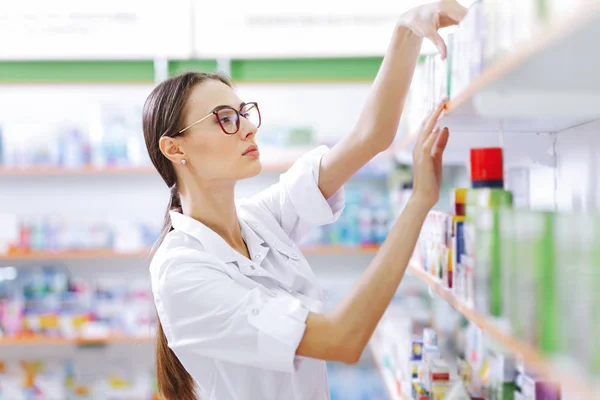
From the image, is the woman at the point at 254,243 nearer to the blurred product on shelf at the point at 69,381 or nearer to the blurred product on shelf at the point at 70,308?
the blurred product on shelf at the point at 70,308

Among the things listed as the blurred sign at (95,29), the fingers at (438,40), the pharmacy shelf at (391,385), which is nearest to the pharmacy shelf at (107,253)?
the pharmacy shelf at (391,385)

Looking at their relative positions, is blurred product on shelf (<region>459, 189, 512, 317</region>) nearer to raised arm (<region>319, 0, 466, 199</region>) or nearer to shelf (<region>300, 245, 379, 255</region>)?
raised arm (<region>319, 0, 466, 199</region>)

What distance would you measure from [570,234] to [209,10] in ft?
12.5

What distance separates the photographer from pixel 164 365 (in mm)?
1960

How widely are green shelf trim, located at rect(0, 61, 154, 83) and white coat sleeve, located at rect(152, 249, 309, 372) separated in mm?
3263

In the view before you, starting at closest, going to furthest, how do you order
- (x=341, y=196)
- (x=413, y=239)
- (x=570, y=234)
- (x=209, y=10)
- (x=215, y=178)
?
(x=570, y=234), (x=413, y=239), (x=215, y=178), (x=341, y=196), (x=209, y=10)

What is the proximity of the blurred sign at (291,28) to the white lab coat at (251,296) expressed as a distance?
93.9 inches

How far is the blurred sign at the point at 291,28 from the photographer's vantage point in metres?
4.35

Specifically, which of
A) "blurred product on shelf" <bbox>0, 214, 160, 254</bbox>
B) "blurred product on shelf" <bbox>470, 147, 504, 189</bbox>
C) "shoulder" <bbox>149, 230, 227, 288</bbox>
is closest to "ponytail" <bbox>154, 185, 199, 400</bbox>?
"shoulder" <bbox>149, 230, 227, 288</bbox>

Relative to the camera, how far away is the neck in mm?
1974

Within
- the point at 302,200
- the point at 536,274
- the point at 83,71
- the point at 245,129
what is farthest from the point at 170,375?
the point at 83,71

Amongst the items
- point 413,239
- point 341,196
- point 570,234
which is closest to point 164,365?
point 341,196

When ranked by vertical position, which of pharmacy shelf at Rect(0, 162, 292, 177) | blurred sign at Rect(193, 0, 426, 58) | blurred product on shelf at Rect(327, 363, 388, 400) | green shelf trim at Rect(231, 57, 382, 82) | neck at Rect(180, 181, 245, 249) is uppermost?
blurred sign at Rect(193, 0, 426, 58)

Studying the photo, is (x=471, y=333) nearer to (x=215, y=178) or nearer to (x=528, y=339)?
(x=215, y=178)
